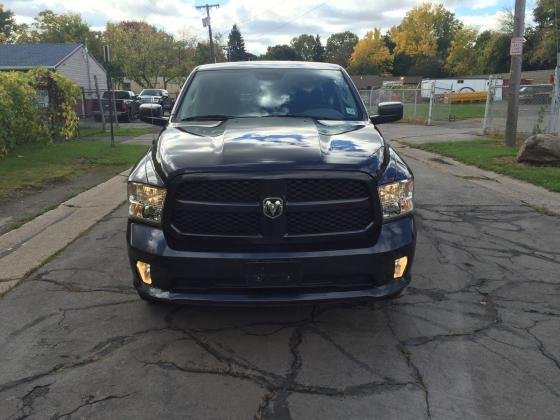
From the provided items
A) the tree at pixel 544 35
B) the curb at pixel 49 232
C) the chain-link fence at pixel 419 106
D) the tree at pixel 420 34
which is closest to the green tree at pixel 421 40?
the tree at pixel 420 34

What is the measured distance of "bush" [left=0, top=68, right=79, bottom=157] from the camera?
1165 centimetres

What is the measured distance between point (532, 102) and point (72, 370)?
1890 cm

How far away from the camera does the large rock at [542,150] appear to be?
33.2 feet

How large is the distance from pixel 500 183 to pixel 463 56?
8141cm

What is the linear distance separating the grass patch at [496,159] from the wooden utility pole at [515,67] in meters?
0.51

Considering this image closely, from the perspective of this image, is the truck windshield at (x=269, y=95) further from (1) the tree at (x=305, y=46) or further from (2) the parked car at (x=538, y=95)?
(1) the tree at (x=305, y=46)

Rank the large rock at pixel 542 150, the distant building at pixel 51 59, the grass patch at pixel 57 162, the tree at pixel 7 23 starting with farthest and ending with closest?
the tree at pixel 7 23
the distant building at pixel 51 59
the large rock at pixel 542 150
the grass patch at pixel 57 162

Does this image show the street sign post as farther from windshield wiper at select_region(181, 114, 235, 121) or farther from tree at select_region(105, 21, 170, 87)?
tree at select_region(105, 21, 170, 87)

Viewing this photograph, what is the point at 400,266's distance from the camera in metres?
3.39

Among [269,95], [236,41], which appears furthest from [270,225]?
[236,41]

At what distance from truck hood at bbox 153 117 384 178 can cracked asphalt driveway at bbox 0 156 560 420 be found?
3.71ft

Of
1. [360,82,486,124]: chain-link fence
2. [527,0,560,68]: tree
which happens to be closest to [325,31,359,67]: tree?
[527,0,560,68]: tree

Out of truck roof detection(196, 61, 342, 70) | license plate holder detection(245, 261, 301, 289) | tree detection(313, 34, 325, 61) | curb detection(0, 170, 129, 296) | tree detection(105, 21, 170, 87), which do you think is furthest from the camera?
tree detection(313, 34, 325, 61)

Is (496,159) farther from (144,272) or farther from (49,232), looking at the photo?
(144,272)
